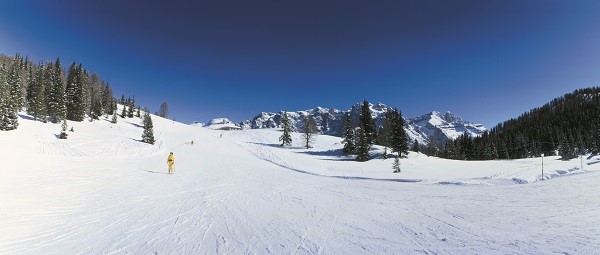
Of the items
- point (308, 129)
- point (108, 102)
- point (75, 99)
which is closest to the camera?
point (75, 99)

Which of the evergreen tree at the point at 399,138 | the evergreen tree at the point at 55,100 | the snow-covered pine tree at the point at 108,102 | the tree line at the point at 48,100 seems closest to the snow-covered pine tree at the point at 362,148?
the evergreen tree at the point at 399,138

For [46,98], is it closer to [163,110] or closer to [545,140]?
[163,110]

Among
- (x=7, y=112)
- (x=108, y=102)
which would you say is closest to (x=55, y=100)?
(x=7, y=112)

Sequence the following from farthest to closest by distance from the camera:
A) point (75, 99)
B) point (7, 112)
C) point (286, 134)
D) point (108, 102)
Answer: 1. point (108, 102)
2. point (286, 134)
3. point (75, 99)
4. point (7, 112)

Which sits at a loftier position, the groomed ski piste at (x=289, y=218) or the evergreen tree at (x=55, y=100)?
the evergreen tree at (x=55, y=100)

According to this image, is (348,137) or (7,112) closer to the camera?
(7,112)

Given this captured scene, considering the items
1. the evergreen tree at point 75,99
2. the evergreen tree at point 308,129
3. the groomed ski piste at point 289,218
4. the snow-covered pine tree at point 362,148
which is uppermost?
the evergreen tree at point 75,99

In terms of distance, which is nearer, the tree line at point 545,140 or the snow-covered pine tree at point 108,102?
the tree line at point 545,140

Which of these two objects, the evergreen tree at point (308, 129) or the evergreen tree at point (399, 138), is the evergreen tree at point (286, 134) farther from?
the evergreen tree at point (399, 138)

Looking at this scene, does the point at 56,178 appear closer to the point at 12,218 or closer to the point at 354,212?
the point at 12,218

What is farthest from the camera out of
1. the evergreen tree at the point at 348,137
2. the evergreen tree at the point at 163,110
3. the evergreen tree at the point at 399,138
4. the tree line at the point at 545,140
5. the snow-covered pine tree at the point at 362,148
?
the evergreen tree at the point at 163,110

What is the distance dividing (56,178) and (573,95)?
255 meters

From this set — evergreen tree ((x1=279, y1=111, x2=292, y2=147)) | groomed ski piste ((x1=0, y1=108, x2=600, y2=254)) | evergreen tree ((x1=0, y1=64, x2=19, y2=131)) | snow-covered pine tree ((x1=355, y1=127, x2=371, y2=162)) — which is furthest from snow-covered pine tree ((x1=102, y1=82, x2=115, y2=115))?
groomed ski piste ((x1=0, y1=108, x2=600, y2=254))

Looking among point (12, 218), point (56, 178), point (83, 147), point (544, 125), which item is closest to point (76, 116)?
point (83, 147)
